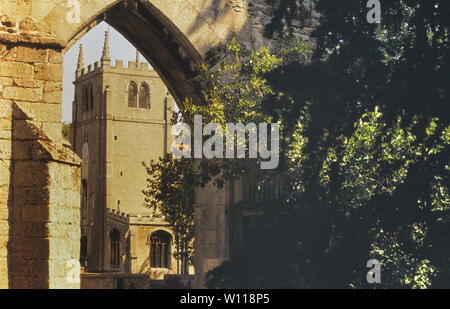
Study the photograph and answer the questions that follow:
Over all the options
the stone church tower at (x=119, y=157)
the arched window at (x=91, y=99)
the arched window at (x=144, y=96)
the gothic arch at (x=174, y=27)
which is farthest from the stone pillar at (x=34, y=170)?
the arched window at (x=91, y=99)

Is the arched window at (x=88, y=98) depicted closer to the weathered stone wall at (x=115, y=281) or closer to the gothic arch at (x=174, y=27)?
the weathered stone wall at (x=115, y=281)

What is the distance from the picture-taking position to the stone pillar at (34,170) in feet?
31.4

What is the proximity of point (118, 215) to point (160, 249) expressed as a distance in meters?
4.92

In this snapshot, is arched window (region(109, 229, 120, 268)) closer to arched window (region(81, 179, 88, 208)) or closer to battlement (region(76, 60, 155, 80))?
arched window (region(81, 179, 88, 208))

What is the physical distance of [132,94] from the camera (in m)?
67.8

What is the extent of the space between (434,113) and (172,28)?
261 inches

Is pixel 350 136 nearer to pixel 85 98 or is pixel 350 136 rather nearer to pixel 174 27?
pixel 174 27

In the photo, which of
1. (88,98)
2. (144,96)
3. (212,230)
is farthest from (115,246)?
(212,230)

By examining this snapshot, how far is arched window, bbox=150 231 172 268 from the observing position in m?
53.2

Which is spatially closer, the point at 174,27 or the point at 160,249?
the point at 174,27

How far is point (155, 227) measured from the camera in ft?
175

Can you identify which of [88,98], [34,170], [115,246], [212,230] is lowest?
[115,246]

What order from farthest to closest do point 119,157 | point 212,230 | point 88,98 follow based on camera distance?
point 88,98 < point 119,157 < point 212,230
